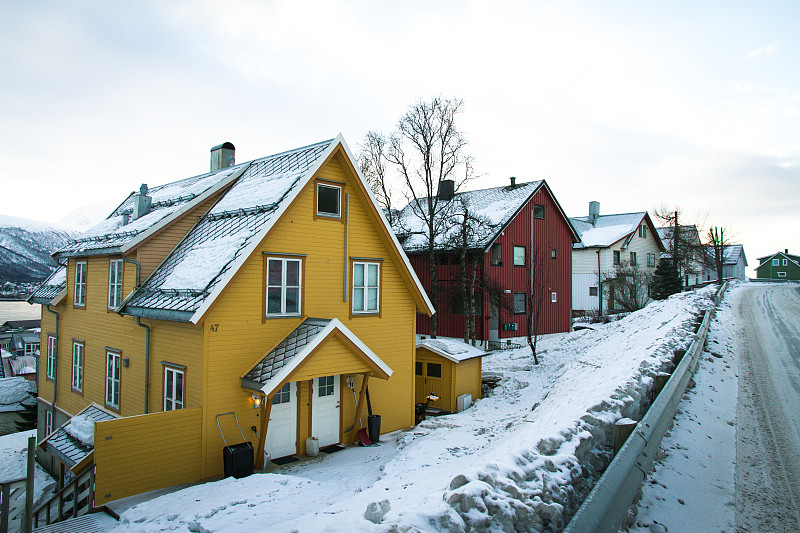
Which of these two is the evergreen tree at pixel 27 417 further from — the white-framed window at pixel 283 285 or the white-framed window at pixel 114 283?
the white-framed window at pixel 283 285

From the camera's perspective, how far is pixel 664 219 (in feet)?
175

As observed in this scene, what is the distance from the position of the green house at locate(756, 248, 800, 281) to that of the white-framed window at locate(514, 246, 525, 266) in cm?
7316

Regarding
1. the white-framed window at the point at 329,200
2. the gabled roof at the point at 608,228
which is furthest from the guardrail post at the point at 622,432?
the gabled roof at the point at 608,228

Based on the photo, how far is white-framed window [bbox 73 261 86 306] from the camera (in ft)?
57.8

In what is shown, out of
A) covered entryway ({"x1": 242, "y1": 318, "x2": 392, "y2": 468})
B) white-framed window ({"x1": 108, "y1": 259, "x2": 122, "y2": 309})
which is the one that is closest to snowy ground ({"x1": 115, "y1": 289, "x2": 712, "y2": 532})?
covered entryway ({"x1": 242, "y1": 318, "x2": 392, "y2": 468})

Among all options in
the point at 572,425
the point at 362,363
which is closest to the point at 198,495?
the point at 362,363

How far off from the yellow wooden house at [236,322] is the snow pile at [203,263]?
0.22 ft

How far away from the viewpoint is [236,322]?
12250 mm

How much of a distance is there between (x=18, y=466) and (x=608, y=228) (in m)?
45.4

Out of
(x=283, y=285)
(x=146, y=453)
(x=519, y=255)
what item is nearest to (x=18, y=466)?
(x=146, y=453)

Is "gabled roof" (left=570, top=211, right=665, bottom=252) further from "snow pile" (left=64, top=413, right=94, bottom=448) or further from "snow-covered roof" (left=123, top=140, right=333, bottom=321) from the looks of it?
"snow pile" (left=64, top=413, right=94, bottom=448)

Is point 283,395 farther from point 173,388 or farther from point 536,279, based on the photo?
point 536,279

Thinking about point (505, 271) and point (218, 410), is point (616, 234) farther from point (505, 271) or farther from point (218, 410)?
point (218, 410)

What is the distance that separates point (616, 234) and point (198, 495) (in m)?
42.2
